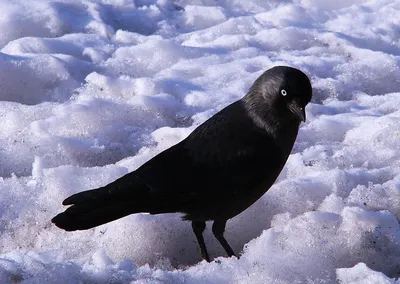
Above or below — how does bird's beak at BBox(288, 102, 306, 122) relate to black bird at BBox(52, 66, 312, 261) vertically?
above

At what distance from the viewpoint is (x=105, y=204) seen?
3422 millimetres

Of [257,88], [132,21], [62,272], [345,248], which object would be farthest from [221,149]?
[132,21]

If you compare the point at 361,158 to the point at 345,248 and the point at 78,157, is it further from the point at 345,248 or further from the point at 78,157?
the point at 78,157

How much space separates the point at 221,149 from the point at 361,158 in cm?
127

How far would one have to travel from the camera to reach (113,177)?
162 inches

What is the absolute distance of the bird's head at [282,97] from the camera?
147 inches

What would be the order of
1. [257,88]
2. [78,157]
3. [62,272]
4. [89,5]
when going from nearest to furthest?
[62,272], [257,88], [78,157], [89,5]

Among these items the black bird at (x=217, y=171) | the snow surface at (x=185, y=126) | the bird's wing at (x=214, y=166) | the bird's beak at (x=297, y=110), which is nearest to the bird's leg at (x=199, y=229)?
the black bird at (x=217, y=171)

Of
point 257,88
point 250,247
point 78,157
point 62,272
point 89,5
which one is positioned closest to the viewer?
point 62,272

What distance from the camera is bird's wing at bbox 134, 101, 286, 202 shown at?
357 cm

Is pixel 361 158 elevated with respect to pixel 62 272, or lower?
lower

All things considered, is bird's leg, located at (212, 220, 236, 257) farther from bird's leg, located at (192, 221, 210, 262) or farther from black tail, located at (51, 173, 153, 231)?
black tail, located at (51, 173, 153, 231)

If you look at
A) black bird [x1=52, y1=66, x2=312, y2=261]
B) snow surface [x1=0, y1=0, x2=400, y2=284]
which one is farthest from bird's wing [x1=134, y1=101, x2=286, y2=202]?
snow surface [x1=0, y1=0, x2=400, y2=284]

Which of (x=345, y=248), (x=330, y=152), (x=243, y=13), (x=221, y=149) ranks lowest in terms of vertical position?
(x=243, y=13)
